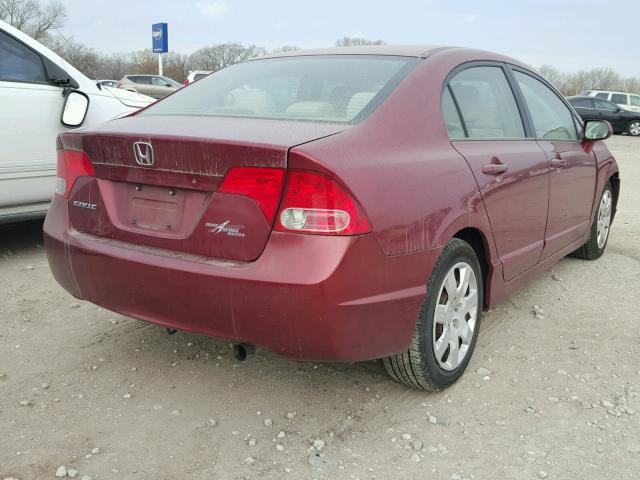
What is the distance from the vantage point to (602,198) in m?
5.04

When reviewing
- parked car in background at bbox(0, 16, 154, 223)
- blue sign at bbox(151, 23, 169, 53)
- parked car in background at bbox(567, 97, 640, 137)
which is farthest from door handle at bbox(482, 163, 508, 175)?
blue sign at bbox(151, 23, 169, 53)

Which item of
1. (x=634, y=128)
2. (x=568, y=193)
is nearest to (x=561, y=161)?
(x=568, y=193)

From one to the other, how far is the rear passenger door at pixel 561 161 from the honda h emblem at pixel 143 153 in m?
2.27

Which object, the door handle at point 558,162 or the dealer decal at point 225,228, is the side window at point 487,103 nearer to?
the door handle at point 558,162

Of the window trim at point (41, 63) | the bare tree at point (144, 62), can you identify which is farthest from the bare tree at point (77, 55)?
the window trim at point (41, 63)

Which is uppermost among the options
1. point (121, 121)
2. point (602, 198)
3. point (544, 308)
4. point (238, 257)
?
point (121, 121)

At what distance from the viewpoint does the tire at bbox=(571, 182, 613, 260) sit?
5.04 meters

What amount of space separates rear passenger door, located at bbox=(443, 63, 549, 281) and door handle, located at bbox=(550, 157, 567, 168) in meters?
0.12

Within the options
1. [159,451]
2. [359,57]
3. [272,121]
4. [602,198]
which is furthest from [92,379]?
[602,198]

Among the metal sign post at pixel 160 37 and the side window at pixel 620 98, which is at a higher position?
the metal sign post at pixel 160 37

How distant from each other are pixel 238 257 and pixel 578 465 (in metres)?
1.46

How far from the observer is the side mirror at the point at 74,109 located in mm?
4844

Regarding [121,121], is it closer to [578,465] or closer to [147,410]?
[147,410]

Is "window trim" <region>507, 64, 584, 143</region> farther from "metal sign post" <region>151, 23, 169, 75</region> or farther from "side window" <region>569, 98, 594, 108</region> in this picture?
"metal sign post" <region>151, 23, 169, 75</region>
